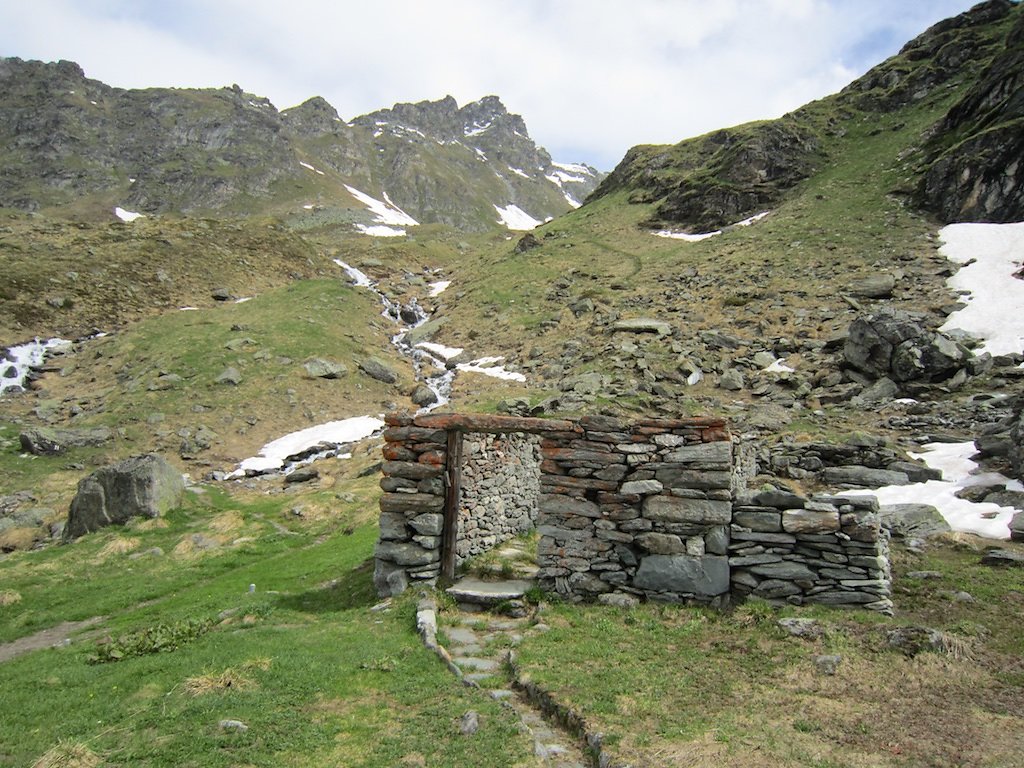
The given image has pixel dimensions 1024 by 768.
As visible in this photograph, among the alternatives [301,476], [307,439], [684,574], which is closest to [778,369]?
[684,574]

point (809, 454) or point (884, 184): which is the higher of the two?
point (884, 184)

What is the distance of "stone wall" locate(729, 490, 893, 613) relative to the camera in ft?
30.6

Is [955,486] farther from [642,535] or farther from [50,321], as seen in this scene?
[50,321]

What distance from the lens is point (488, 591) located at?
11.9 metres

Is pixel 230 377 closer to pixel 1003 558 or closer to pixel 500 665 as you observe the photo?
A: pixel 500 665

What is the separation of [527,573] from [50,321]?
43558mm

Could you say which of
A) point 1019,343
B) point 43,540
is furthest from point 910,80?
point 43,540

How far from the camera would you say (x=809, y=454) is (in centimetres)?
1972

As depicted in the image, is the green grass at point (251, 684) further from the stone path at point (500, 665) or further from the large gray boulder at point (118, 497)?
the large gray boulder at point (118, 497)

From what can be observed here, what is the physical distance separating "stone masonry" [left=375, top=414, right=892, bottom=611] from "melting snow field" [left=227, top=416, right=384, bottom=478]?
18505 millimetres

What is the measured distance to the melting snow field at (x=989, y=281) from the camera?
27312 mm

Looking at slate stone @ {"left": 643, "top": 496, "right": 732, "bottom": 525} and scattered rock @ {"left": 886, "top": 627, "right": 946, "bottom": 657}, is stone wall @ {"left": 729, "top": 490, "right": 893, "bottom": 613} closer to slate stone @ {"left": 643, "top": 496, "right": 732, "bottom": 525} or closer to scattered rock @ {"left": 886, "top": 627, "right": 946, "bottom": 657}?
slate stone @ {"left": 643, "top": 496, "right": 732, "bottom": 525}

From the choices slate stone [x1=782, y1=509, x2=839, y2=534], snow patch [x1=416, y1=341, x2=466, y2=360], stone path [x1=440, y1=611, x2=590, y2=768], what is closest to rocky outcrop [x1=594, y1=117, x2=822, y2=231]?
snow patch [x1=416, y1=341, x2=466, y2=360]

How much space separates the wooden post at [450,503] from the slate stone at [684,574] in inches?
169
